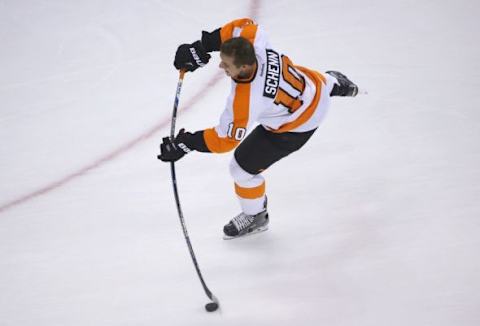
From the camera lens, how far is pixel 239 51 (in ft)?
6.77

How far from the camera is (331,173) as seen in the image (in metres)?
3.23

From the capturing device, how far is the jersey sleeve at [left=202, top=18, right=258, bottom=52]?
2485 millimetres

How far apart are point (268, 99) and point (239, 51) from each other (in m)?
0.29

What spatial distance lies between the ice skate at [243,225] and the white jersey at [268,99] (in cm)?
58

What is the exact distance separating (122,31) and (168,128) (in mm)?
1560

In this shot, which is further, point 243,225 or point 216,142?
point 243,225

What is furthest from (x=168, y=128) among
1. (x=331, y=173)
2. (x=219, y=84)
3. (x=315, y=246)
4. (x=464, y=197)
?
(x=464, y=197)

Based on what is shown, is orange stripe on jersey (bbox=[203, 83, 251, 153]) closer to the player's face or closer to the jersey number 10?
the player's face

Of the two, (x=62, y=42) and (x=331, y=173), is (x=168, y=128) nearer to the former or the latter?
(x=331, y=173)

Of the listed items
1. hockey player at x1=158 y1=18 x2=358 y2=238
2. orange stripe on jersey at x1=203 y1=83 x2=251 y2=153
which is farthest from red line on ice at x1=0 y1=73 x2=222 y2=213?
orange stripe on jersey at x1=203 y1=83 x2=251 y2=153

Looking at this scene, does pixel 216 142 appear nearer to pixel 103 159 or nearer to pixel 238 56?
pixel 238 56

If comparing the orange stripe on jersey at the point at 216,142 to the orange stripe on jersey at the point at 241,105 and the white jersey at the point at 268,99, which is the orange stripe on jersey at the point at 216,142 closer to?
the white jersey at the point at 268,99

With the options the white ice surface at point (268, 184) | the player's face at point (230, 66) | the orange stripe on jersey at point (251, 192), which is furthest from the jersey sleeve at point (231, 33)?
the white ice surface at point (268, 184)

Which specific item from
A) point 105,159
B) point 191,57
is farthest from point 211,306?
point 105,159
